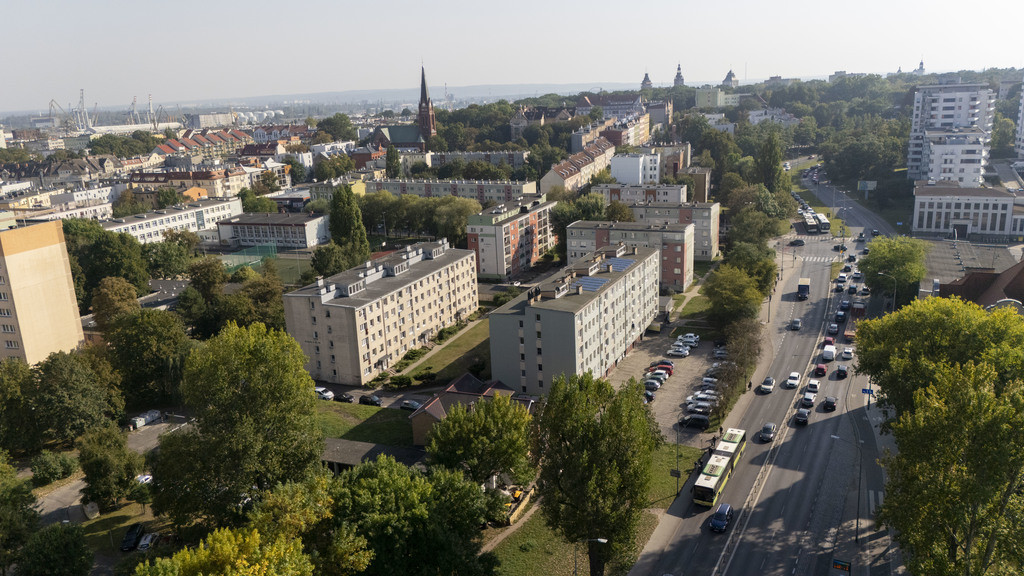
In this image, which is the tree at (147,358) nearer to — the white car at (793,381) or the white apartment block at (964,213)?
the white car at (793,381)

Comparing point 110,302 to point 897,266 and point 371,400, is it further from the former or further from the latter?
point 897,266

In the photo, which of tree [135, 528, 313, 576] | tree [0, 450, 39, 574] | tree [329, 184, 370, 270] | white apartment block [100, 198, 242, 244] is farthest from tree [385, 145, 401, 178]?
tree [135, 528, 313, 576]

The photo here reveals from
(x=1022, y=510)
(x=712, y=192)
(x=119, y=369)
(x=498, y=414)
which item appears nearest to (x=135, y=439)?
(x=119, y=369)

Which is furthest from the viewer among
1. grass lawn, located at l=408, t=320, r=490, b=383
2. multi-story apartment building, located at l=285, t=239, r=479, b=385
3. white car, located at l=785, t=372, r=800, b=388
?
grass lawn, located at l=408, t=320, r=490, b=383

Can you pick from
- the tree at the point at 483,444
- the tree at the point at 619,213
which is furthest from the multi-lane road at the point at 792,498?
the tree at the point at 619,213

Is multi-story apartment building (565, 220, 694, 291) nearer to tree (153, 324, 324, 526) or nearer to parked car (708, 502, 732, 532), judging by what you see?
parked car (708, 502, 732, 532)

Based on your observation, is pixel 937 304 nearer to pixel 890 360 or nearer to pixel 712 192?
pixel 890 360
